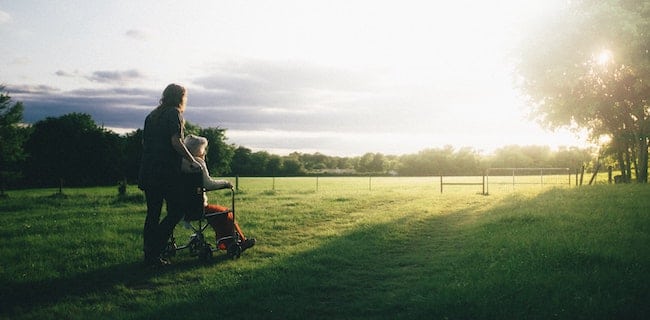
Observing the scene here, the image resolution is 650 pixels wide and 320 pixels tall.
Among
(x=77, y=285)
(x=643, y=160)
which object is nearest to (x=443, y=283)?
(x=77, y=285)

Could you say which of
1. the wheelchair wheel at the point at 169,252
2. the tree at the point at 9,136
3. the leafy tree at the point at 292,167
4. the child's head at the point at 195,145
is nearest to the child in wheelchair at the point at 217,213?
the child's head at the point at 195,145

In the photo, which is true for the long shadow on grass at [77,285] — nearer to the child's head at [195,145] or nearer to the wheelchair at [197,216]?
the wheelchair at [197,216]

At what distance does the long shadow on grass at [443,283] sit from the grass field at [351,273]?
2cm

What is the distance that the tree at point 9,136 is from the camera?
5131 cm

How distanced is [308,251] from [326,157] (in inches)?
4670

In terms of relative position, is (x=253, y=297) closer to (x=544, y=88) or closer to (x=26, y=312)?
(x=26, y=312)

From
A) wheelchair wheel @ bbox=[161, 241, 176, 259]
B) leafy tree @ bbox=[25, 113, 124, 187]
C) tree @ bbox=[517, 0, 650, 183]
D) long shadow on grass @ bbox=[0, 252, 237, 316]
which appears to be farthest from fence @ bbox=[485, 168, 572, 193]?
leafy tree @ bbox=[25, 113, 124, 187]

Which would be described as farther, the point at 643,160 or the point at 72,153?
the point at 72,153

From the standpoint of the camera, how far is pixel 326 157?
128250 mm

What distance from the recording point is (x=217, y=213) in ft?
27.7

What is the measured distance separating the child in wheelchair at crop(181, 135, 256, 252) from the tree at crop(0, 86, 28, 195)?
179ft

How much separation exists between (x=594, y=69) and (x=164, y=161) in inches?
1004

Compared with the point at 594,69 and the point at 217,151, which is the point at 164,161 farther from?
the point at 217,151

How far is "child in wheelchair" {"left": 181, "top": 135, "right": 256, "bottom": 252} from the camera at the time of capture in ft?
26.2
